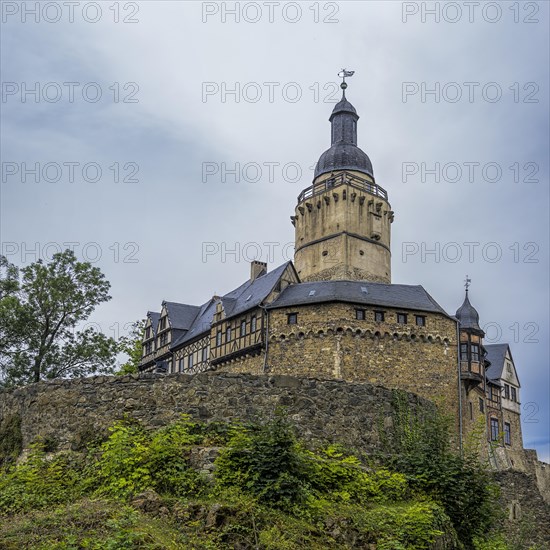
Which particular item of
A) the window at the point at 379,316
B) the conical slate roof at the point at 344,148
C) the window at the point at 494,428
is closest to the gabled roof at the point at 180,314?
the conical slate roof at the point at 344,148

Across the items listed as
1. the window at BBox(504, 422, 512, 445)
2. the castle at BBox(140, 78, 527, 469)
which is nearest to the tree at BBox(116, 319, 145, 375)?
the castle at BBox(140, 78, 527, 469)

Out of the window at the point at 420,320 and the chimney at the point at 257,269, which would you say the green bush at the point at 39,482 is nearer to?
the window at the point at 420,320

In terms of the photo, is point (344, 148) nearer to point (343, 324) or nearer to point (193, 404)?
point (343, 324)

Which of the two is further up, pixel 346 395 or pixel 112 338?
pixel 112 338

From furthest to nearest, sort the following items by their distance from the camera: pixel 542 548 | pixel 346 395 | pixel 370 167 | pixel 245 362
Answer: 1. pixel 370 167
2. pixel 245 362
3. pixel 542 548
4. pixel 346 395

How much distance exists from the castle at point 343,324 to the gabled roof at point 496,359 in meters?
0.52

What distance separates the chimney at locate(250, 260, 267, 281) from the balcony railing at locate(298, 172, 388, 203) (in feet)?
22.3

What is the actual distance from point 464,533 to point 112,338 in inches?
1035

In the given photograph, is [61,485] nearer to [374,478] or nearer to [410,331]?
[374,478]

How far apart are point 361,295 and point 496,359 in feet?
80.0

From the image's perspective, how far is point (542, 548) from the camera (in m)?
25.5

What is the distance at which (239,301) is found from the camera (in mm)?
46219

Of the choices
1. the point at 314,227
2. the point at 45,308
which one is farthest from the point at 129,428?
the point at 314,227

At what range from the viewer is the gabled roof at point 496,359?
58.0 meters
